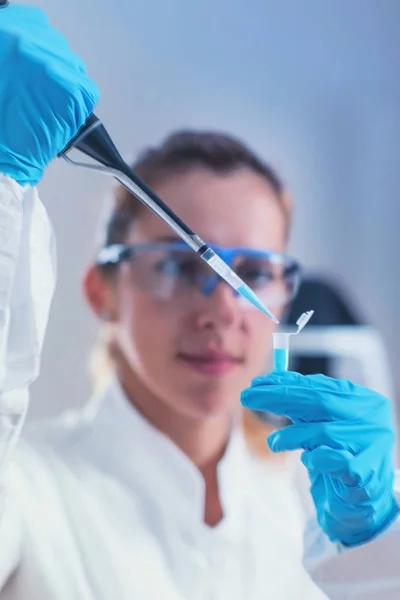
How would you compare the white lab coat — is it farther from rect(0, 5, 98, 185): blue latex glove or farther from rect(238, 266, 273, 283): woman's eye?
rect(238, 266, 273, 283): woman's eye

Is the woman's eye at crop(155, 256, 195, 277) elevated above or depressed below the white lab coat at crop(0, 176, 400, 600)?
above

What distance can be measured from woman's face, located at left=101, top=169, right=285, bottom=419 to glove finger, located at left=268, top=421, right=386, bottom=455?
31 cm

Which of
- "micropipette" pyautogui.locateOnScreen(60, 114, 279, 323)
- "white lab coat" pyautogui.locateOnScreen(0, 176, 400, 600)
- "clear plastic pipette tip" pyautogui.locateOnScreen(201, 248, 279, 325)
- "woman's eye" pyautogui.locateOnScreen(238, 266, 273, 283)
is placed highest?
"micropipette" pyautogui.locateOnScreen(60, 114, 279, 323)

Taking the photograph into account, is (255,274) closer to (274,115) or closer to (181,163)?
(181,163)

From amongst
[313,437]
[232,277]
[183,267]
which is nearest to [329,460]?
[313,437]

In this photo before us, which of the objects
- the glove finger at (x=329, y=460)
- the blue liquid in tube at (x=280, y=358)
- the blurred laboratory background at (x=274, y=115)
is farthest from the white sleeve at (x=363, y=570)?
the blurred laboratory background at (x=274, y=115)

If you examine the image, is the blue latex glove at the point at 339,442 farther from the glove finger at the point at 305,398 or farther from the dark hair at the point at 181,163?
the dark hair at the point at 181,163

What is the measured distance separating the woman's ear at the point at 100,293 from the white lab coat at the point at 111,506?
154 millimetres

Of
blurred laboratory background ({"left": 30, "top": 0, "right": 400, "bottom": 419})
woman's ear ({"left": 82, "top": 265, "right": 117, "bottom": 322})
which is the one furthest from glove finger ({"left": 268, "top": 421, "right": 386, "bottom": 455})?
blurred laboratory background ({"left": 30, "top": 0, "right": 400, "bottom": 419})

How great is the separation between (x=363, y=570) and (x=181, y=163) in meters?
0.75

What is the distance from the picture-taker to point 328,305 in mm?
2029

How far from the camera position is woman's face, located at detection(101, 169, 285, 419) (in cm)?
107

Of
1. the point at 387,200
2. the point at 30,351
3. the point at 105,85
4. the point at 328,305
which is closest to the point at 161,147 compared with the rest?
the point at 105,85

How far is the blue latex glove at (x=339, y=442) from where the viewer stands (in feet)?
2.52
